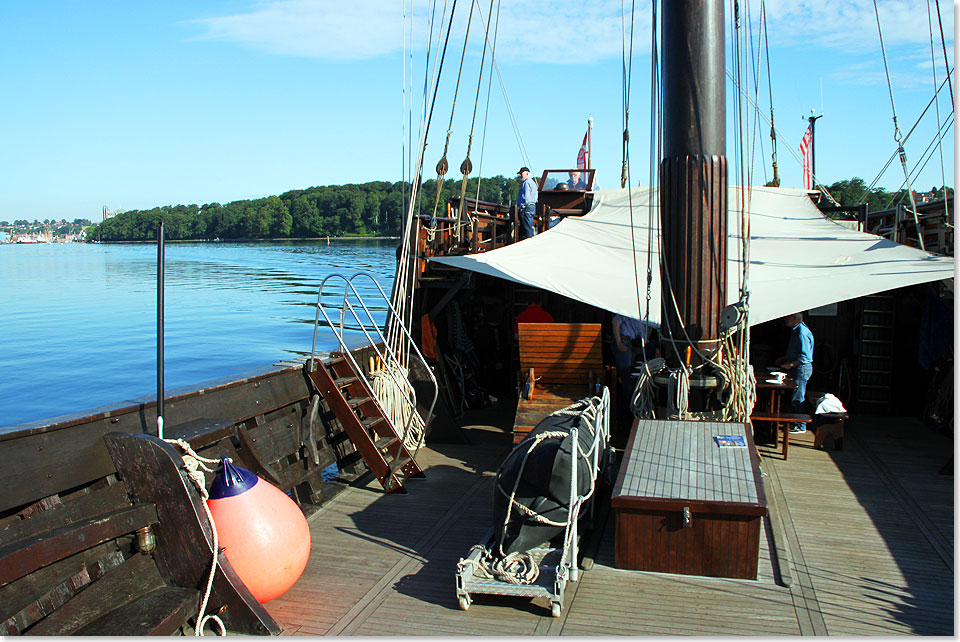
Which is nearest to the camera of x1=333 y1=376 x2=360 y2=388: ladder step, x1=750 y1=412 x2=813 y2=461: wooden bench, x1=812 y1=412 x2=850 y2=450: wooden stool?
x1=333 y1=376 x2=360 y2=388: ladder step

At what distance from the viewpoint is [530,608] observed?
4.28 metres

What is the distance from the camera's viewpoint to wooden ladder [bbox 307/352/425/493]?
6340 millimetres

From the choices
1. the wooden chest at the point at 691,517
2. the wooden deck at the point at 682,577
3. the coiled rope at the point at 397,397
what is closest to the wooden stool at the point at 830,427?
the wooden deck at the point at 682,577

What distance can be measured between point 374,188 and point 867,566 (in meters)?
79.3

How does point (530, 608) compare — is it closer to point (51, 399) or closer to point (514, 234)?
point (514, 234)

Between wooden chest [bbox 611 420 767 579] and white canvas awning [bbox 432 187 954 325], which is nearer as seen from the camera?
wooden chest [bbox 611 420 767 579]

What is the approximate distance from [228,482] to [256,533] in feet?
1.08

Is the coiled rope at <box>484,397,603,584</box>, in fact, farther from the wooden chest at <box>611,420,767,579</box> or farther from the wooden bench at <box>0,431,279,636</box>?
the wooden bench at <box>0,431,279,636</box>

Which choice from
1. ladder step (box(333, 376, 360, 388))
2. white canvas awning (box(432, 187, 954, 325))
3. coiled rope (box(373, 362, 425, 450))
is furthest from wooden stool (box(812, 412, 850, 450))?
ladder step (box(333, 376, 360, 388))

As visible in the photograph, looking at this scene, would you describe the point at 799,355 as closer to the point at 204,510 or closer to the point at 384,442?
the point at 384,442

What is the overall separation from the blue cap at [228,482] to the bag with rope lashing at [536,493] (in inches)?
61.5

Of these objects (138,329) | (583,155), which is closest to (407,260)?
(583,155)

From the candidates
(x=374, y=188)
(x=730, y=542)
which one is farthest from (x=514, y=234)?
(x=374, y=188)

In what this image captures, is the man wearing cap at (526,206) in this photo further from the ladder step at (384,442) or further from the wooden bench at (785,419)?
the ladder step at (384,442)
